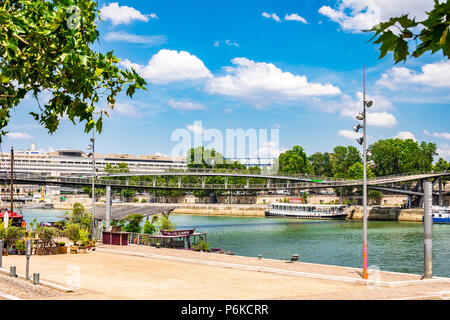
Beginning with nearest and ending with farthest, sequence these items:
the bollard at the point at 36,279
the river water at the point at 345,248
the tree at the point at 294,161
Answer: the bollard at the point at 36,279 < the river water at the point at 345,248 < the tree at the point at 294,161

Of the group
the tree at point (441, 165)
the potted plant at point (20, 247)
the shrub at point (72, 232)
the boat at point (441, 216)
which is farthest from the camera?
the tree at point (441, 165)

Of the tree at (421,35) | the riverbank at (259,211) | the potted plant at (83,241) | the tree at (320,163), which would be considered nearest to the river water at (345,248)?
the potted plant at (83,241)

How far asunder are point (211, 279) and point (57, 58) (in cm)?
1194

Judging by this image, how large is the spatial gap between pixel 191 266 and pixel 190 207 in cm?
9734

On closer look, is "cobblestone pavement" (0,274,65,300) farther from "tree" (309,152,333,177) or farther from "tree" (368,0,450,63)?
"tree" (309,152,333,177)

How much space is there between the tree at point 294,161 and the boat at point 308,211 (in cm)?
2431

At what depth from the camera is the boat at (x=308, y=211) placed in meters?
96.2

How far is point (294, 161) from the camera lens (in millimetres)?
127375

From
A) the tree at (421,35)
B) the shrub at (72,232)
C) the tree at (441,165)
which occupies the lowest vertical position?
the shrub at (72,232)

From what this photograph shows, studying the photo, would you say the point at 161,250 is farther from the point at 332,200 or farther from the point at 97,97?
the point at 332,200

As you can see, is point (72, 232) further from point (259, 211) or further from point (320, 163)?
point (320, 163)

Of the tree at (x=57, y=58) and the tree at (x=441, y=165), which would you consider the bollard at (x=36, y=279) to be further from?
the tree at (x=441, y=165)

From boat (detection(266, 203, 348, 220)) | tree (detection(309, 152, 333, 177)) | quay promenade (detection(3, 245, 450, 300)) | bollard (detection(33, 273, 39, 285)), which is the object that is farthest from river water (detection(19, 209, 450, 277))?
tree (detection(309, 152, 333, 177))

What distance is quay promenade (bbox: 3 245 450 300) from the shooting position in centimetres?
1372
